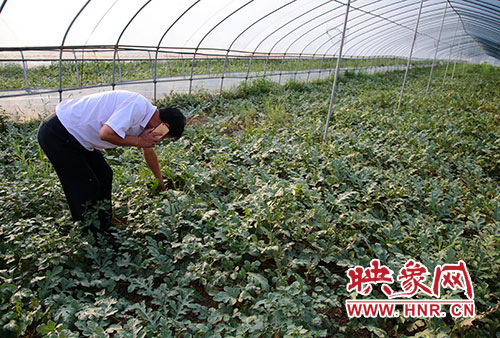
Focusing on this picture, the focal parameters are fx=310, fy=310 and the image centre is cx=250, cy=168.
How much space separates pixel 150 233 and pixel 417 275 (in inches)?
87.6

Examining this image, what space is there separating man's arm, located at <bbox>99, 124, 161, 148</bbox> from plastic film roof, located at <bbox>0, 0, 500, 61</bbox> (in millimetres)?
3588

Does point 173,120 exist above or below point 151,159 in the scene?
above

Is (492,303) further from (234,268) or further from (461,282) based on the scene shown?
(234,268)

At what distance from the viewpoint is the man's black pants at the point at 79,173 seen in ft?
7.86

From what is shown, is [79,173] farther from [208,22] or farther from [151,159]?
[208,22]

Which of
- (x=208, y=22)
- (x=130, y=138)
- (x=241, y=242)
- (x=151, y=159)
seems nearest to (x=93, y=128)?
(x=130, y=138)

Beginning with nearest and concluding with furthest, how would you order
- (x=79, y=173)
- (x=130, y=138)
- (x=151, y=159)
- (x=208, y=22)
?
1. (x=130, y=138)
2. (x=79, y=173)
3. (x=151, y=159)
4. (x=208, y=22)

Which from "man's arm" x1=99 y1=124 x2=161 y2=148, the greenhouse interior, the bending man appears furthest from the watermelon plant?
"man's arm" x1=99 y1=124 x2=161 y2=148

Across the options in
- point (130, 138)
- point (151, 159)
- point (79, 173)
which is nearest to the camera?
point (130, 138)

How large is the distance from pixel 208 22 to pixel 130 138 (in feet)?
19.1

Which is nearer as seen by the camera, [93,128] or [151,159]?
[93,128]

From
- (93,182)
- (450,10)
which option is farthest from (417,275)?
(450,10)

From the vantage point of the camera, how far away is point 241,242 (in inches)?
103

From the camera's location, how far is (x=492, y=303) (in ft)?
7.33
